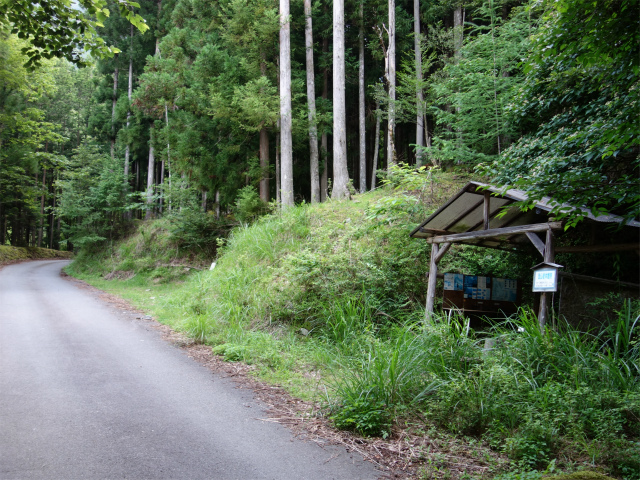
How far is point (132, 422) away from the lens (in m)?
4.05

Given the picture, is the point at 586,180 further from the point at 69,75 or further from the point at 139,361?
the point at 69,75

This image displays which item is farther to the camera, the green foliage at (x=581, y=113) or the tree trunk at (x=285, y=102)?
the tree trunk at (x=285, y=102)

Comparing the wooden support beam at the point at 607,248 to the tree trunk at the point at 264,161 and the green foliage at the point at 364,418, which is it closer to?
the green foliage at the point at 364,418

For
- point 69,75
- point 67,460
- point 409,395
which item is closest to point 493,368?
point 409,395

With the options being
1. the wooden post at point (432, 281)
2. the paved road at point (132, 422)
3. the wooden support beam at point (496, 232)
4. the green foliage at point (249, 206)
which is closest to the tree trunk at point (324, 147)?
the green foliage at point (249, 206)

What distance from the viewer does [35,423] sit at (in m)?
3.94

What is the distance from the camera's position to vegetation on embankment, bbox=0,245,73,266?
25.3 m

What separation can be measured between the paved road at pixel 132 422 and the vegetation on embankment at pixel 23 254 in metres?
22.5

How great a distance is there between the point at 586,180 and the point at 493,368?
214 centimetres

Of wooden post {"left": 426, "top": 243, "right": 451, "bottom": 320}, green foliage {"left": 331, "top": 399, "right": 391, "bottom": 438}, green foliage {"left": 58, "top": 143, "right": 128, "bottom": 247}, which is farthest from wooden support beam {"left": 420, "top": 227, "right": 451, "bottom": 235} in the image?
green foliage {"left": 58, "top": 143, "right": 128, "bottom": 247}

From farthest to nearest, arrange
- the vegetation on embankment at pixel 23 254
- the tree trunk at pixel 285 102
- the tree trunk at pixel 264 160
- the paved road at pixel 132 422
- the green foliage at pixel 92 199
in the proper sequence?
1. the vegetation on embankment at pixel 23 254
2. the green foliage at pixel 92 199
3. the tree trunk at pixel 264 160
4. the tree trunk at pixel 285 102
5. the paved road at pixel 132 422

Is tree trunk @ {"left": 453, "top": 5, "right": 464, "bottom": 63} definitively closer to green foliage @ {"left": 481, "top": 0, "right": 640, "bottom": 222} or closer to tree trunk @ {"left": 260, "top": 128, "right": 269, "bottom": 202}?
green foliage @ {"left": 481, "top": 0, "right": 640, "bottom": 222}

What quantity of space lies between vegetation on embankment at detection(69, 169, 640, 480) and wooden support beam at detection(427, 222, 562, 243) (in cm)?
124

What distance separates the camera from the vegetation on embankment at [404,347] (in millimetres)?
3582
